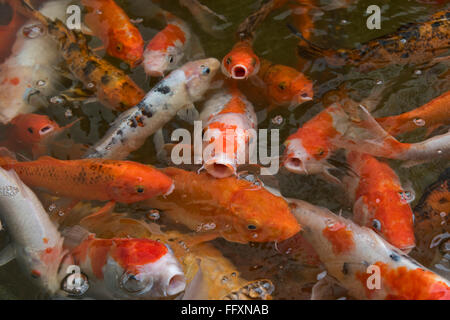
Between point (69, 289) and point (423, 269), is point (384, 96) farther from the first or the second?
point (69, 289)

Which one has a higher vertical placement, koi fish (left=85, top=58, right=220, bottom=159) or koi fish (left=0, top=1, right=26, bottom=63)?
koi fish (left=0, top=1, right=26, bottom=63)

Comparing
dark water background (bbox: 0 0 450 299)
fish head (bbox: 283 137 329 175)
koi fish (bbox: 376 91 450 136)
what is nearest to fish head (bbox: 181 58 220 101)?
dark water background (bbox: 0 0 450 299)

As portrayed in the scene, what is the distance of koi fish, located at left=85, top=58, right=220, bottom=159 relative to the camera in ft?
11.8

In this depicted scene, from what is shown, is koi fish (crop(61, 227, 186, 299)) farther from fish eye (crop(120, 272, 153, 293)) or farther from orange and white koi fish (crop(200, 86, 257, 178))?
orange and white koi fish (crop(200, 86, 257, 178))

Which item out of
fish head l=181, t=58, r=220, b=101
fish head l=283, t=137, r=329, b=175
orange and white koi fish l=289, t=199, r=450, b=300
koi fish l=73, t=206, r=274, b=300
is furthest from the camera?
fish head l=181, t=58, r=220, b=101

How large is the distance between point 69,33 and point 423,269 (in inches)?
141

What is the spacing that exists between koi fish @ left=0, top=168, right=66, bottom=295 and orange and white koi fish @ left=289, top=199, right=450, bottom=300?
173 cm

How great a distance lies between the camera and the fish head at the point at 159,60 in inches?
155

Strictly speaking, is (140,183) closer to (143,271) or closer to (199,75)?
(143,271)

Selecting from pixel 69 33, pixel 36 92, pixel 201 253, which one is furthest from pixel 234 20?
pixel 201 253

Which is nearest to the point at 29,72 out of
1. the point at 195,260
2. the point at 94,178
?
the point at 94,178

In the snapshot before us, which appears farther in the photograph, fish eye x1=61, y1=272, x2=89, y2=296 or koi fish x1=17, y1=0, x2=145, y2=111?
koi fish x1=17, y1=0, x2=145, y2=111

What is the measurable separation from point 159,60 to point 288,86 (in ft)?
3.83

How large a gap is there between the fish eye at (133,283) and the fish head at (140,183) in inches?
27.4
